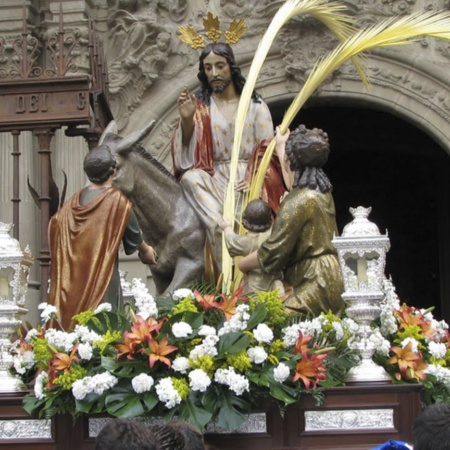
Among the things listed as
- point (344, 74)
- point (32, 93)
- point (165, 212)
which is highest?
point (344, 74)

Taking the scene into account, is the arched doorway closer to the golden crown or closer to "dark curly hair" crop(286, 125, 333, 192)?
the golden crown

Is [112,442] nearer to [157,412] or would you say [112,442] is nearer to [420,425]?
[420,425]

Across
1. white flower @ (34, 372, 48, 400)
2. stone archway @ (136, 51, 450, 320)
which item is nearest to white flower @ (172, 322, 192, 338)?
white flower @ (34, 372, 48, 400)

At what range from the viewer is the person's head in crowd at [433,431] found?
15.2ft

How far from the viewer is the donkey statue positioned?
10000 mm

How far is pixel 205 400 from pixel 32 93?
475 cm

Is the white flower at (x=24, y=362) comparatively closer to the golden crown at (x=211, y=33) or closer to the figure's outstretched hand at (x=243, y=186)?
the figure's outstretched hand at (x=243, y=186)

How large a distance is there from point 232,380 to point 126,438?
8.09 feet

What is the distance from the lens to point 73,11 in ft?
54.3

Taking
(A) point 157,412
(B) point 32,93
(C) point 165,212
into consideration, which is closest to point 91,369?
(A) point 157,412

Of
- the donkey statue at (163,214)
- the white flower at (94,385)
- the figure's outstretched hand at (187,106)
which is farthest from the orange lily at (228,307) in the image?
the figure's outstretched hand at (187,106)

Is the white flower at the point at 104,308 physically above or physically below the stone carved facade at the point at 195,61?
below

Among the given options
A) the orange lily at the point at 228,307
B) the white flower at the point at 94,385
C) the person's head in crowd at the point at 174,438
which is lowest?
the person's head in crowd at the point at 174,438

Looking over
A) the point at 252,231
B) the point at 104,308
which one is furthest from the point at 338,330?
the point at 252,231
